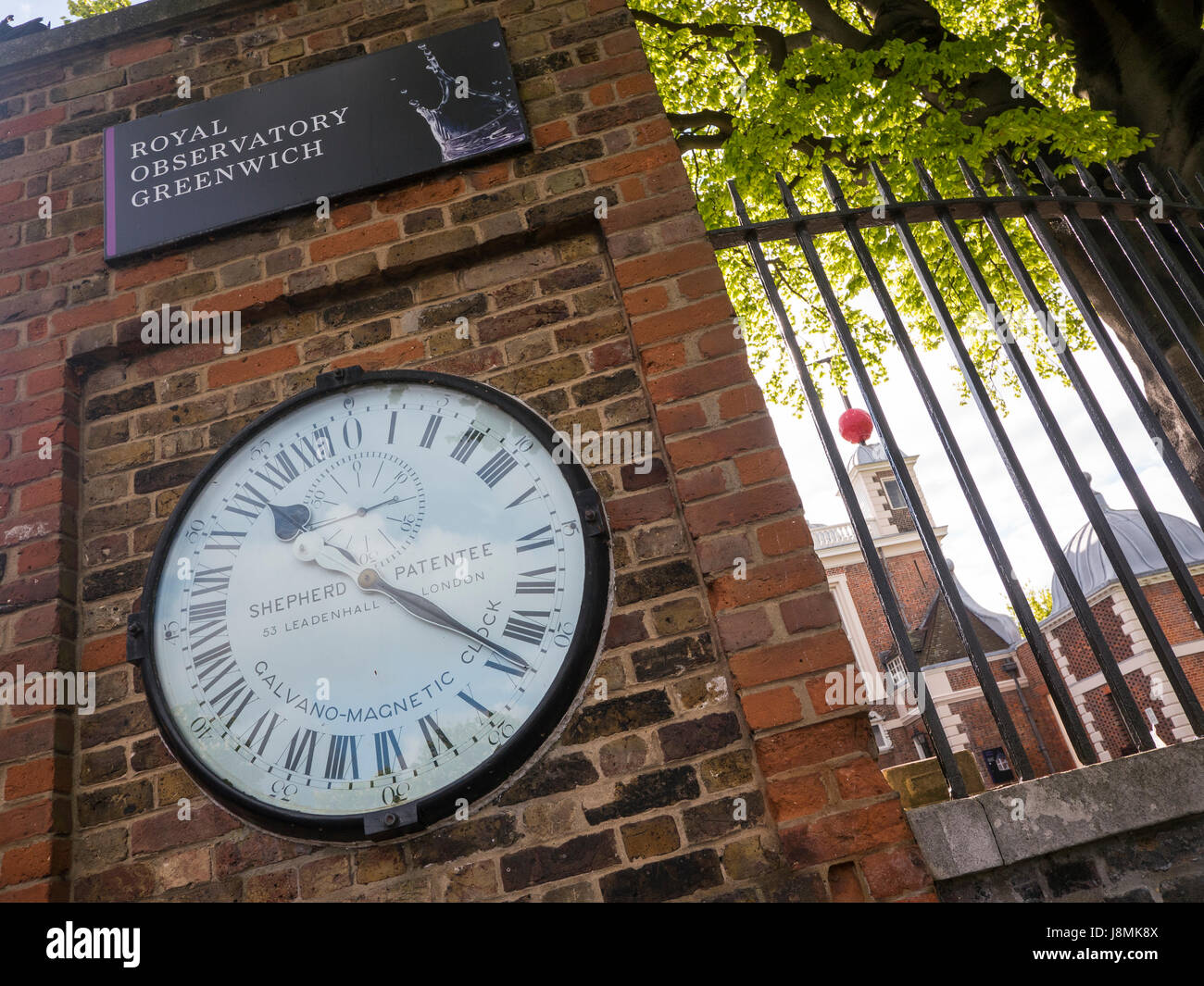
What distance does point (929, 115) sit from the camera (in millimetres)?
4801

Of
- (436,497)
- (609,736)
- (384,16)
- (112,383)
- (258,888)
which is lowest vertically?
(258,888)

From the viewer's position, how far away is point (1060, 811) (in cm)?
170

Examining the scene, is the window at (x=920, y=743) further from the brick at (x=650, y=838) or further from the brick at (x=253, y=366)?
the brick at (x=253, y=366)

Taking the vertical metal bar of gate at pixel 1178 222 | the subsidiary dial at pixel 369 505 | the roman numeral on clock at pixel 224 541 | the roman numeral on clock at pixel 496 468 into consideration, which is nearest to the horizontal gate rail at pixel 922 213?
the vertical metal bar of gate at pixel 1178 222

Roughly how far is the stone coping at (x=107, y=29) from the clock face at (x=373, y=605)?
1.46 metres

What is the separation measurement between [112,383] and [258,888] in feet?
4.69

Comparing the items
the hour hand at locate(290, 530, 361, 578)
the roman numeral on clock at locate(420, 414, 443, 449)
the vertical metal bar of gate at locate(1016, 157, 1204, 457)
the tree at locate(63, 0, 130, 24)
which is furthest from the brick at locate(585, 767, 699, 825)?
the tree at locate(63, 0, 130, 24)

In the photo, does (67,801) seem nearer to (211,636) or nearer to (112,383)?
(211,636)

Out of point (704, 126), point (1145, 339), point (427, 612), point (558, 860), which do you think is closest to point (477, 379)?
point (427, 612)

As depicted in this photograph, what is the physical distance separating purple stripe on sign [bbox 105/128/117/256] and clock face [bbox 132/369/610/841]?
78 centimetres

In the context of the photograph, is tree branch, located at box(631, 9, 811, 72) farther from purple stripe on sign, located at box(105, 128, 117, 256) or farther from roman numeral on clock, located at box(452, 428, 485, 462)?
roman numeral on clock, located at box(452, 428, 485, 462)

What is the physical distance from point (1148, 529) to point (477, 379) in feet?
6.06

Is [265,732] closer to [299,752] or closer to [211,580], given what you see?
[299,752]
